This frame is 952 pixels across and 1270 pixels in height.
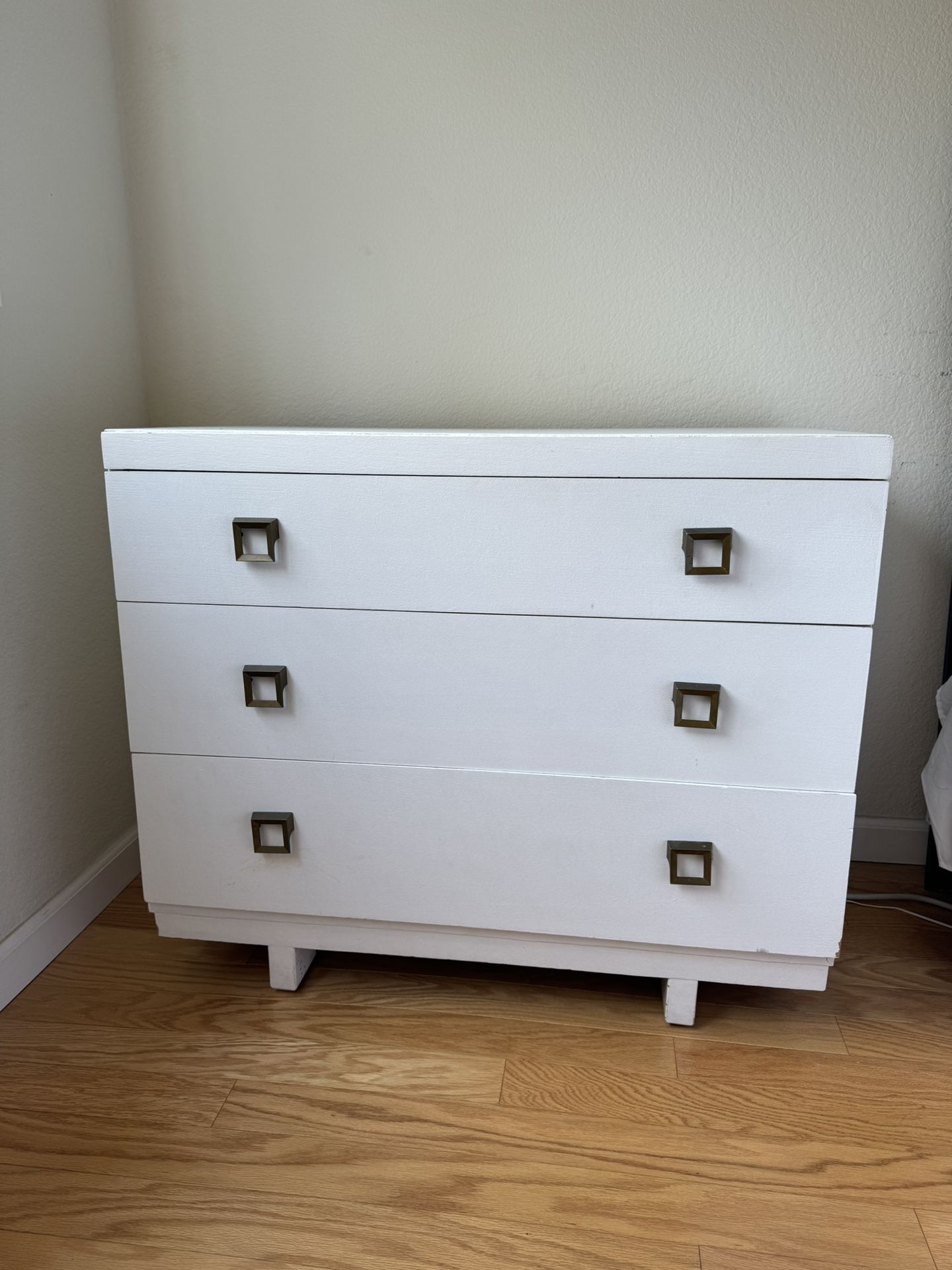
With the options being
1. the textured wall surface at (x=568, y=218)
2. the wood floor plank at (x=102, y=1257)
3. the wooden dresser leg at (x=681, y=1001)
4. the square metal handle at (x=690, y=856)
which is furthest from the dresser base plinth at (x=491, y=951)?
the textured wall surface at (x=568, y=218)

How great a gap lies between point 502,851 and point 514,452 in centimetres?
49

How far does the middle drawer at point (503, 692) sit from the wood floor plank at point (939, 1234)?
1.40ft

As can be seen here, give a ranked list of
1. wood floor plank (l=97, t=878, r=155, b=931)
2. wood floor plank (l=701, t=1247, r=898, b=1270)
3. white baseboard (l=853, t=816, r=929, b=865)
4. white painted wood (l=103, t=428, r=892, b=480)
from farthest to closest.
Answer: white baseboard (l=853, t=816, r=929, b=865)
wood floor plank (l=97, t=878, r=155, b=931)
white painted wood (l=103, t=428, r=892, b=480)
wood floor plank (l=701, t=1247, r=898, b=1270)

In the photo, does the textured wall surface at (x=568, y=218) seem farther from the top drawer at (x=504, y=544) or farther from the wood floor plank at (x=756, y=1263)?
the wood floor plank at (x=756, y=1263)

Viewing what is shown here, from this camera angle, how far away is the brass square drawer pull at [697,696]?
3.34 feet

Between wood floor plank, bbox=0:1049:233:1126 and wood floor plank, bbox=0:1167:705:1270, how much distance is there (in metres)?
0.09

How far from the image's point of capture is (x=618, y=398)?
140 centimetres

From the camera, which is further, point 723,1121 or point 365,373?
point 365,373

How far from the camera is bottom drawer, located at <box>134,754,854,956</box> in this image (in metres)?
1.06

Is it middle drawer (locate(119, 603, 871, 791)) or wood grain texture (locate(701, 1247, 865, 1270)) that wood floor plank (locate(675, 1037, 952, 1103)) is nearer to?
wood grain texture (locate(701, 1247, 865, 1270))

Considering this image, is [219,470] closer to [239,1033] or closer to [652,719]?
[652,719]

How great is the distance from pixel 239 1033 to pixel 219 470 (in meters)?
0.72

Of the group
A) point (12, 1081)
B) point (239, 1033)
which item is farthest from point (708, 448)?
point (12, 1081)

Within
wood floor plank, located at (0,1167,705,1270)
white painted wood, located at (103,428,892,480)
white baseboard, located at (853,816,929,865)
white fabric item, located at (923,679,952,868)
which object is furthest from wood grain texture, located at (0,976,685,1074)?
white painted wood, located at (103,428,892,480)
